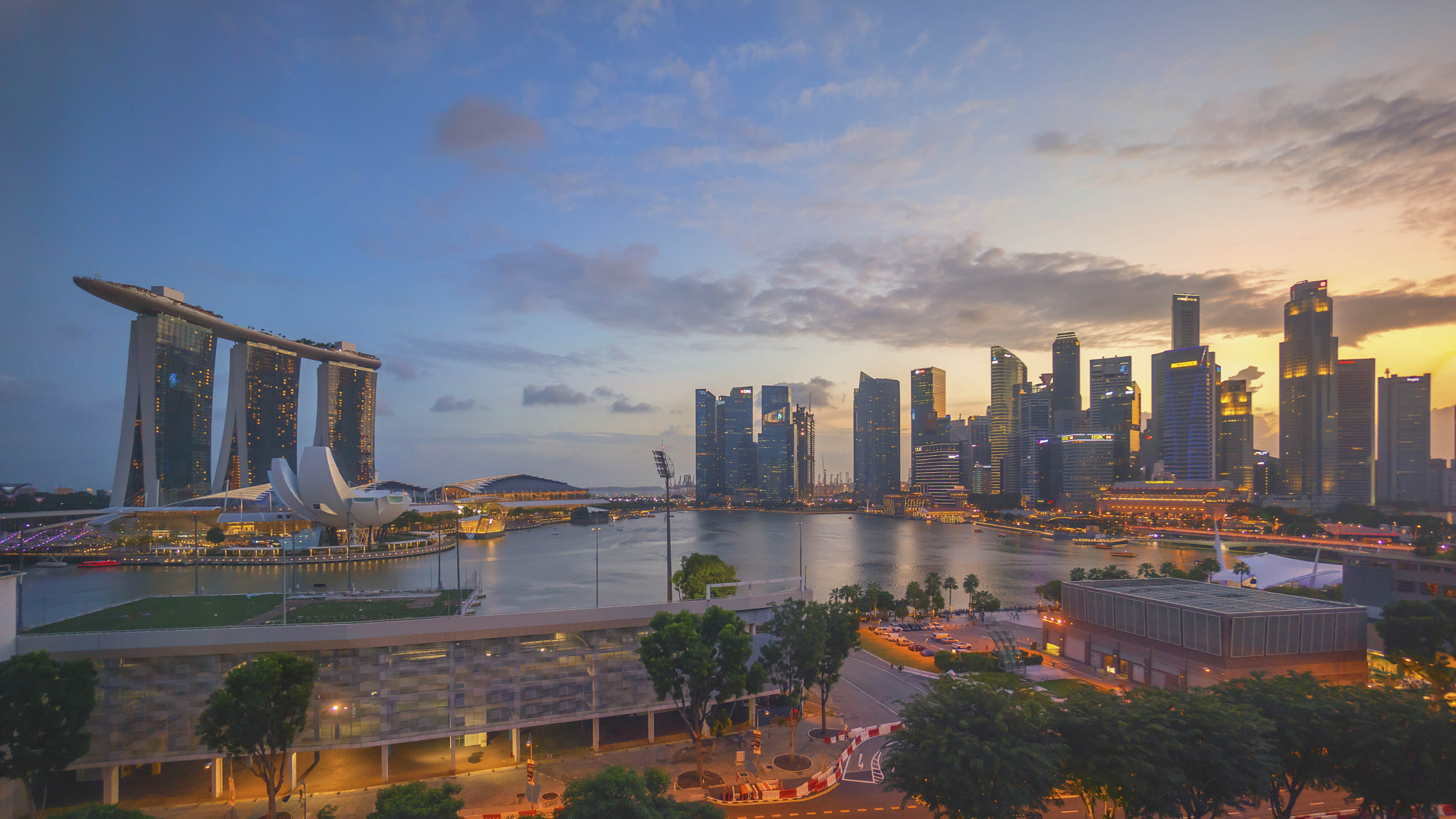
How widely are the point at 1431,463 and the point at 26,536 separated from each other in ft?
654

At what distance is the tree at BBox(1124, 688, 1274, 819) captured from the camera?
27.6 ft

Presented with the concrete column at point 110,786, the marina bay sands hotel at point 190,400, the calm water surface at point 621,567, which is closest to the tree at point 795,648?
the calm water surface at point 621,567

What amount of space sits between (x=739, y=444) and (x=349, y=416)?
102190 millimetres

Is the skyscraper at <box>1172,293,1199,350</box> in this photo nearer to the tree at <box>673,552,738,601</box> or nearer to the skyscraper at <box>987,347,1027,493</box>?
the skyscraper at <box>987,347,1027,493</box>

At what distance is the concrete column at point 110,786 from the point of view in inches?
440

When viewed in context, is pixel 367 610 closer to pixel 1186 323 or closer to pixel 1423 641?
pixel 1423 641

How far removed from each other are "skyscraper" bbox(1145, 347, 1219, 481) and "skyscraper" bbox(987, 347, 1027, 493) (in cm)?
3669

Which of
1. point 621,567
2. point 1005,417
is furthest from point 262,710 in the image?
point 1005,417

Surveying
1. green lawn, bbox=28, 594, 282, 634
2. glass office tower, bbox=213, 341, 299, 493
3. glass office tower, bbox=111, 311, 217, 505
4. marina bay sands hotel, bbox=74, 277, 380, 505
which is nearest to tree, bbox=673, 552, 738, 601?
green lawn, bbox=28, 594, 282, 634

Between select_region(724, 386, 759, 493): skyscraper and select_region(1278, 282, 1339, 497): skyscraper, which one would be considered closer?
select_region(1278, 282, 1339, 497): skyscraper

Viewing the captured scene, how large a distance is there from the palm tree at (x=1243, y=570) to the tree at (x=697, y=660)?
1310 inches

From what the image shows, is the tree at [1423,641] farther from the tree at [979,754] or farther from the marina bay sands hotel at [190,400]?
the marina bay sands hotel at [190,400]

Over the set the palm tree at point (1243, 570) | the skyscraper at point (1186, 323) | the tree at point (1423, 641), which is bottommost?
the palm tree at point (1243, 570)

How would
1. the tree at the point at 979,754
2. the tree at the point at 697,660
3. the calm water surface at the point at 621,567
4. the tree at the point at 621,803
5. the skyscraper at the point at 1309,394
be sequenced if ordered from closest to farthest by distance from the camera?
the tree at the point at 621,803, the tree at the point at 979,754, the tree at the point at 697,660, the calm water surface at the point at 621,567, the skyscraper at the point at 1309,394
